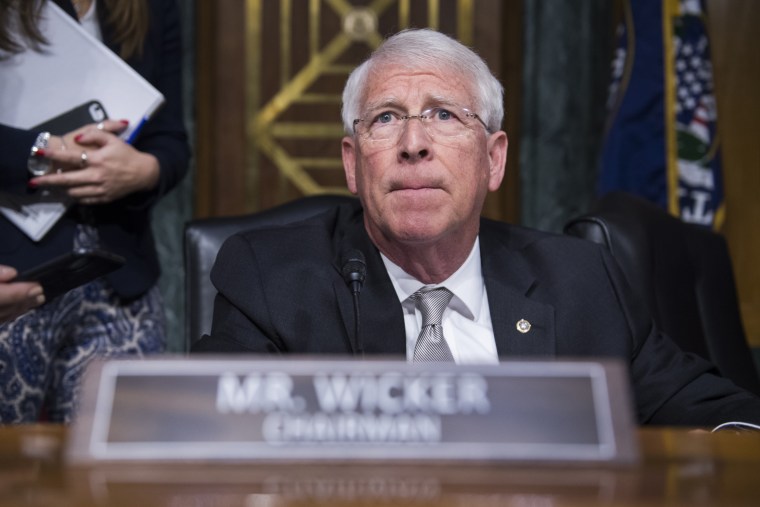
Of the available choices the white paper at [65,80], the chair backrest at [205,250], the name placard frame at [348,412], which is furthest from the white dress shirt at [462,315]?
the name placard frame at [348,412]

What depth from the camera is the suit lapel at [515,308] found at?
1647 mm

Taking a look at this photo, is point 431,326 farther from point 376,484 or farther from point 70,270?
point 376,484

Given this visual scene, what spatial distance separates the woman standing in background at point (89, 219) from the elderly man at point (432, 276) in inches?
11.3

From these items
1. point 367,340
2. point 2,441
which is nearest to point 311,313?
point 367,340

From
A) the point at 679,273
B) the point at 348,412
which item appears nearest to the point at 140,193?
the point at 679,273

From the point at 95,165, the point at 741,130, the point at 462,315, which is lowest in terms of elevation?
the point at 741,130

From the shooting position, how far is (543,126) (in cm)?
448

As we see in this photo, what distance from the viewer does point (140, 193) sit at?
1966mm

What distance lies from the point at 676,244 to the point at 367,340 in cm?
90

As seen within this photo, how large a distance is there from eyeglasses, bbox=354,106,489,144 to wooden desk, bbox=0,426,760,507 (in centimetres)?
98

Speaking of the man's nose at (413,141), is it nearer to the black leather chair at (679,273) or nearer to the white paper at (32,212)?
the black leather chair at (679,273)

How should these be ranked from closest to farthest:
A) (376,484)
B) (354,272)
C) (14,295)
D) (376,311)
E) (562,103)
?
(376,484) < (354,272) < (14,295) < (376,311) < (562,103)

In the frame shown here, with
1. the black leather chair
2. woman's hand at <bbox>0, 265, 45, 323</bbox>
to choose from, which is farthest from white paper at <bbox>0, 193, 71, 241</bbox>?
the black leather chair

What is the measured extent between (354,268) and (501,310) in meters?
0.42
